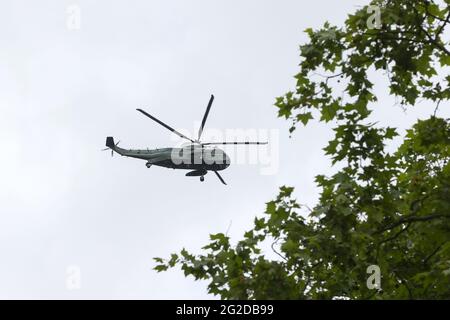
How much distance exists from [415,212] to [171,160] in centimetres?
3514

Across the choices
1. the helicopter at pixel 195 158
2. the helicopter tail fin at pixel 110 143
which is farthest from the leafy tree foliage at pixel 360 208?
the helicopter tail fin at pixel 110 143

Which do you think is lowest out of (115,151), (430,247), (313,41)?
(430,247)

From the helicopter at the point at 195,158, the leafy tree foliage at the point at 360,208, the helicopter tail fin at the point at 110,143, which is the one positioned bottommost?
the leafy tree foliage at the point at 360,208

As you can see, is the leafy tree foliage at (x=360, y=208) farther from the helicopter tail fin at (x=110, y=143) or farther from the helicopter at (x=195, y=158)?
the helicopter tail fin at (x=110, y=143)

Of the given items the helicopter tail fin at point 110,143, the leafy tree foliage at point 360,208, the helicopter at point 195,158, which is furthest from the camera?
the helicopter tail fin at point 110,143

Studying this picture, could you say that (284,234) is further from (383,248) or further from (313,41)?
(313,41)

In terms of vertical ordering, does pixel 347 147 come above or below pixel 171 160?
below

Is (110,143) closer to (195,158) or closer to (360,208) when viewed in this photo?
(195,158)

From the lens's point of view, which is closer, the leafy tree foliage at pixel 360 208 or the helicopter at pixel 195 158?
the leafy tree foliage at pixel 360 208

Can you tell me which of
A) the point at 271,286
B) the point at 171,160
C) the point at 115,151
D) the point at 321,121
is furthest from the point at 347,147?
the point at 115,151

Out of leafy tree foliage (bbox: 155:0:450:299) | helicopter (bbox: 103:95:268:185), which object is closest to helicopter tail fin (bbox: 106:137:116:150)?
helicopter (bbox: 103:95:268:185)

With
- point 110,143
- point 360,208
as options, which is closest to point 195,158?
point 110,143
